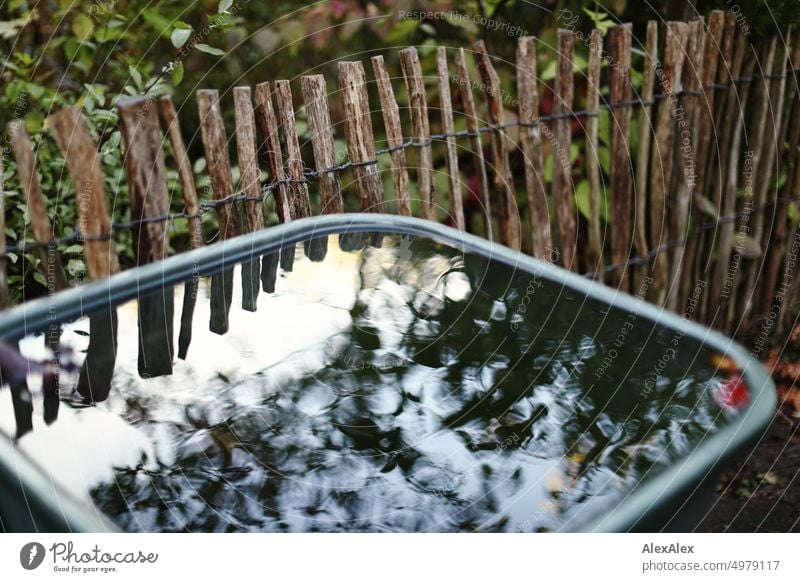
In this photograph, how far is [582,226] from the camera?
212 cm

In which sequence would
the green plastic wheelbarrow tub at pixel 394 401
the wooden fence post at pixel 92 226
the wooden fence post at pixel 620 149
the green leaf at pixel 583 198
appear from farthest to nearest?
the green leaf at pixel 583 198 → the wooden fence post at pixel 620 149 → the wooden fence post at pixel 92 226 → the green plastic wheelbarrow tub at pixel 394 401

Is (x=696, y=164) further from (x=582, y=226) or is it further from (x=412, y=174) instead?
(x=412, y=174)

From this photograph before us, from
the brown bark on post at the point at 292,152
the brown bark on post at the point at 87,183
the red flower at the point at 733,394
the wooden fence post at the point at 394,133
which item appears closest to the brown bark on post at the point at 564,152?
the wooden fence post at the point at 394,133

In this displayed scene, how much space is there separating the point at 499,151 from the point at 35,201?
947 millimetres

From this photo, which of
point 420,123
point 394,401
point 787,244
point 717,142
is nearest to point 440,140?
point 420,123

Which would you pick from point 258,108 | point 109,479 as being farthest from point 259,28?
point 109,479

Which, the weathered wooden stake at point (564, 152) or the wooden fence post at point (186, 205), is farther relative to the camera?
the weathered wooden stake at point (564, 152)

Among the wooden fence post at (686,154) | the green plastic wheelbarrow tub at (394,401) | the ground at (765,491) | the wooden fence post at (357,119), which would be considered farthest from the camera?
the wooden fence post at (686,154)

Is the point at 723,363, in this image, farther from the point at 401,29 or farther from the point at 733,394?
the point at 401,29

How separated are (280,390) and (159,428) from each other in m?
0.14

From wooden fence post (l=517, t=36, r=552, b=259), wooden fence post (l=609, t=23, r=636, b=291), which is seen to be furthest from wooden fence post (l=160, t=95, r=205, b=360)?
wooden fence post (l=609, t=23, r=636, b=291)
